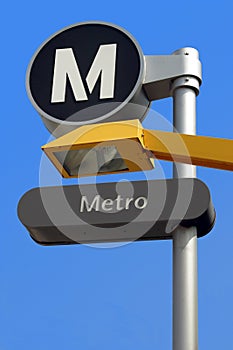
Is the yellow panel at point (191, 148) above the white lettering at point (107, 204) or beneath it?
above

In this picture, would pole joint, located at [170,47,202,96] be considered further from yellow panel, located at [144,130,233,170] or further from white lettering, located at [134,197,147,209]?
white lettering, located at [134,197,147,209]

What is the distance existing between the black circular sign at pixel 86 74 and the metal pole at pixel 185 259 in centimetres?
28

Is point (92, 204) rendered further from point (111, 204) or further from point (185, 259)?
point (185, 259)

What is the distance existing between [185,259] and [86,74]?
4.24ft

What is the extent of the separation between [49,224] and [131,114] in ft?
2.83

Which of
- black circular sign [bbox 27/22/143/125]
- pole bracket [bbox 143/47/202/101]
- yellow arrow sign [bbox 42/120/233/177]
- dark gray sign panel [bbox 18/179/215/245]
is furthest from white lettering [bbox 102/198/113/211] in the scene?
pole bracket [bbox 143/47/202/101]

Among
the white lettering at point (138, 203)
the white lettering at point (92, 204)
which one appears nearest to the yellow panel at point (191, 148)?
the white lettering at point (138, 203)

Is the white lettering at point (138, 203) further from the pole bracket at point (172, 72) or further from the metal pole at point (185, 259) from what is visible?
the pole bracket at point (172, 72)

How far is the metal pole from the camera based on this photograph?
188 inches

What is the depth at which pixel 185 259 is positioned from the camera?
16.3ft

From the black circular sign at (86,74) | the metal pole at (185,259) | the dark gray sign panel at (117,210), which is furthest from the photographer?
the black circular sign at (86,74)

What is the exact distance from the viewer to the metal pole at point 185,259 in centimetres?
477

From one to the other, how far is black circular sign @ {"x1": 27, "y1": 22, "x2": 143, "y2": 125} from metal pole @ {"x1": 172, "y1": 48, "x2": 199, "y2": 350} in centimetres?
28

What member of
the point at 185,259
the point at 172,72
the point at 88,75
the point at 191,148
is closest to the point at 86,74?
the point at 88,75
